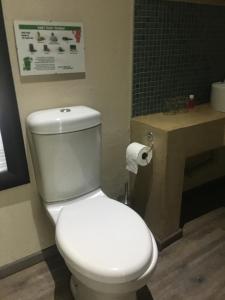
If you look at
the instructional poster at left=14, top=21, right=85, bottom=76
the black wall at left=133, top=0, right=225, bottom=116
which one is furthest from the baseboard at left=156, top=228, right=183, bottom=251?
the instructional poster at left=14, top=21, right=85, bottom=76

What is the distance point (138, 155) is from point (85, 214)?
0.43 meters

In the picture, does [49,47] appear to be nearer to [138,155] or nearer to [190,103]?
[138,155]

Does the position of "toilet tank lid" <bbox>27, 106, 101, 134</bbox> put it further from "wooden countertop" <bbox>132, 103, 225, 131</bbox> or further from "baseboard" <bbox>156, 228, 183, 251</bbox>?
"baseboard" <bbox>156, 228, 183, 251</bbox>

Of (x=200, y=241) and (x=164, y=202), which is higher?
(x=164, y=202)

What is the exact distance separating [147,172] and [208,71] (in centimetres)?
86

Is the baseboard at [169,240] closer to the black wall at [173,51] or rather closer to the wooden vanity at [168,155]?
the wooden vanity at [168,155]

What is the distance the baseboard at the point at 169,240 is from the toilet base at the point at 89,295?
0.47m

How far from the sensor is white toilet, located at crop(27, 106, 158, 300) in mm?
868

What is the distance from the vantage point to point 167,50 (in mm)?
Result: 1510

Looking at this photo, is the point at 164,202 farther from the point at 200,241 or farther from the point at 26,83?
the point at 26,83

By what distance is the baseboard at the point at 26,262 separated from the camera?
1.36 meters

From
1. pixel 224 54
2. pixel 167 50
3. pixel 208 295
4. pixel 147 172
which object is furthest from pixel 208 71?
pixel 208 295

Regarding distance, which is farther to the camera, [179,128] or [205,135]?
[205,135]

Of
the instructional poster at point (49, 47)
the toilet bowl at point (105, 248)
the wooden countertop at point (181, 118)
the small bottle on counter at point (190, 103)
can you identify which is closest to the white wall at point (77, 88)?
the instructional poster at point (49, 47)
